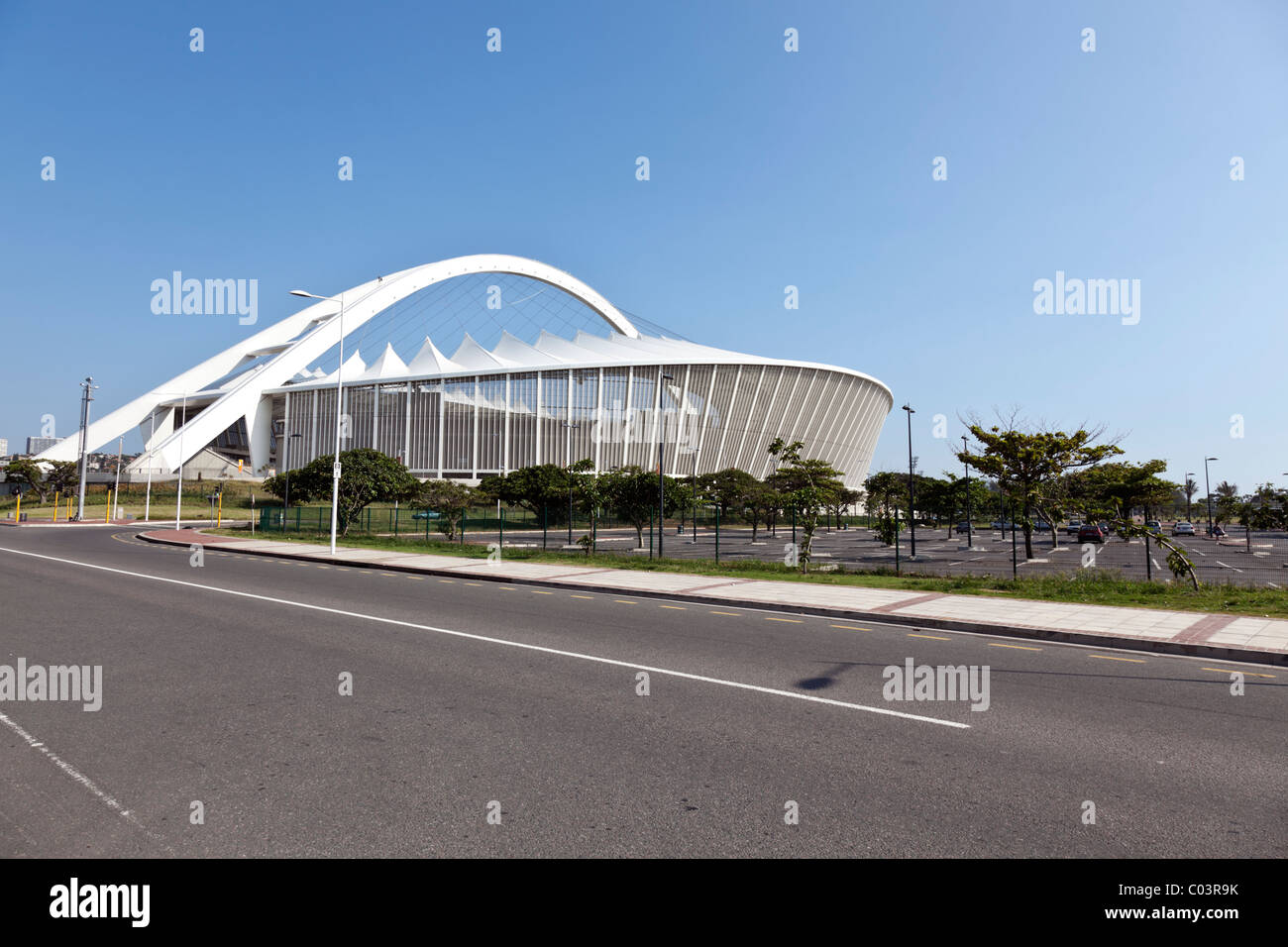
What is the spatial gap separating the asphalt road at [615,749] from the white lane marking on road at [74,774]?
0.02 m

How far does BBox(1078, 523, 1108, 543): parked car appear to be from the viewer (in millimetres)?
44125

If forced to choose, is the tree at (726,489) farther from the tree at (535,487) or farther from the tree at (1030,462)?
the tree at (1030,462)

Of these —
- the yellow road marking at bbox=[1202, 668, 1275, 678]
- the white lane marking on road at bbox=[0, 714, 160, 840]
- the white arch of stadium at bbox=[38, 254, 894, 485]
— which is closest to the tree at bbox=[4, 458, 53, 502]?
the white arch of stadium at bbox=[38, 254, 894, 485]

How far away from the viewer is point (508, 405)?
86.0m

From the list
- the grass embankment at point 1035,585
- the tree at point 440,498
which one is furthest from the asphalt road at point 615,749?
the tree at point 440,498

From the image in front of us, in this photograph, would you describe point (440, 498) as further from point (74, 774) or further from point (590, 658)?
point (74, 774)

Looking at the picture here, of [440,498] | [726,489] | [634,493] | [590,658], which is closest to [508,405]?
[726,489]

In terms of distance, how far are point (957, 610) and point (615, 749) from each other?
10.0 metres

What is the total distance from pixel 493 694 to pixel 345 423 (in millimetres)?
92367

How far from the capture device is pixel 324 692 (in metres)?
7.04

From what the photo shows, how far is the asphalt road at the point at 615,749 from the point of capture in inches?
160

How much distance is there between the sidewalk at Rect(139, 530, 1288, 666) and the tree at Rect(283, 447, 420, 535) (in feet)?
64.5

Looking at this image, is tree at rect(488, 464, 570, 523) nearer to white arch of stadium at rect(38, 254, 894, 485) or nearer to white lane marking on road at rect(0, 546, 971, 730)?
white arch of stadium at rect(38, 254, 894, 485)
